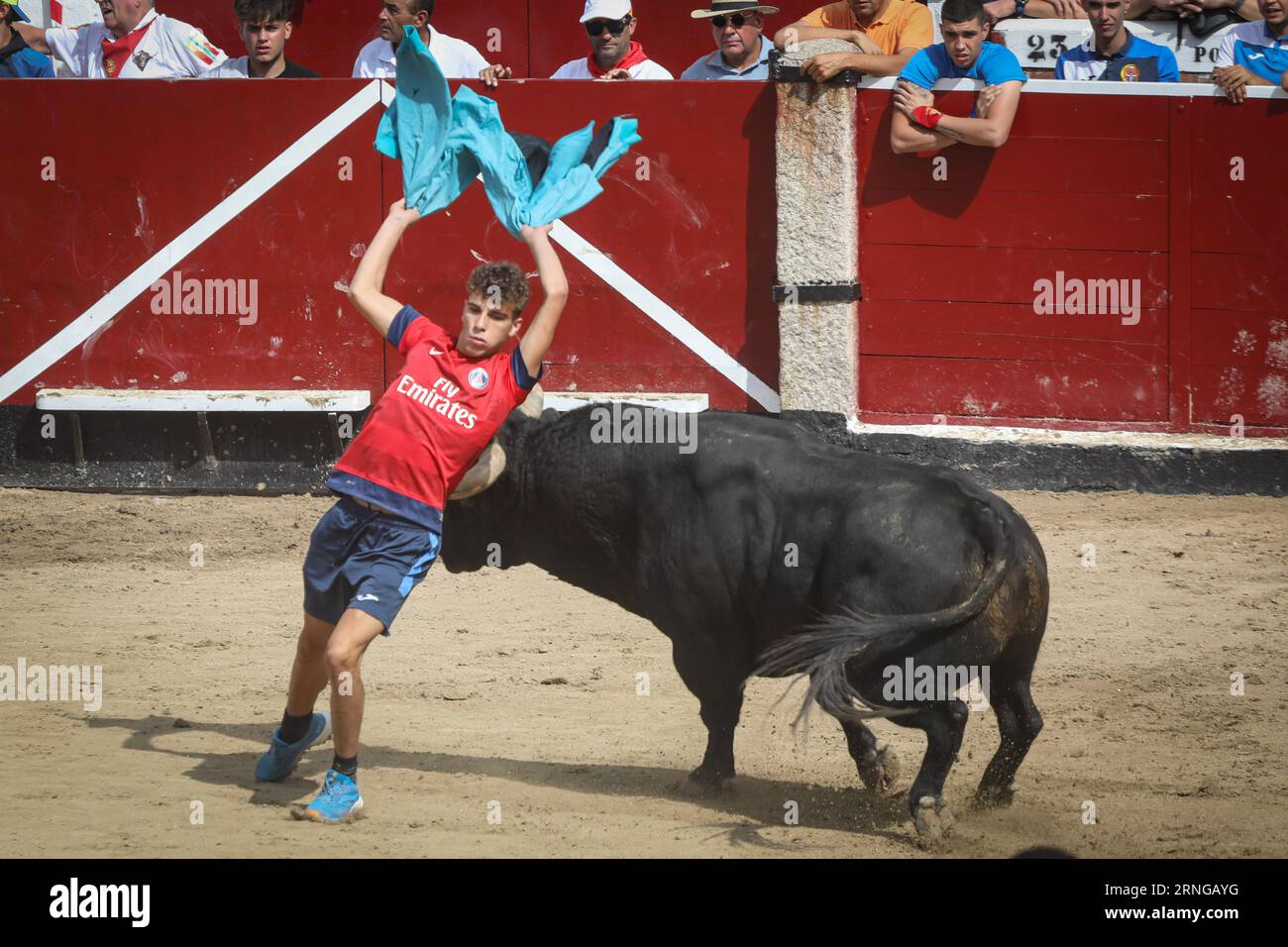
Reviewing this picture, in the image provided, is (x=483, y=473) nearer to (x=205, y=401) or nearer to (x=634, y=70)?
(x=205, y=401)

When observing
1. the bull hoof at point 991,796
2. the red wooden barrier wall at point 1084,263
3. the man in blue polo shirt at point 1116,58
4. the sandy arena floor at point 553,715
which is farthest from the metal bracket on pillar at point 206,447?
the bull hoof at point 991,796

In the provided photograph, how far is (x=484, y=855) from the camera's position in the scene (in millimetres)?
4312

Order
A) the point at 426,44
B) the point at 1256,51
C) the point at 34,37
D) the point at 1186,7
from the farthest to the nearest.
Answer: the point at 34,37
the point at 1186,7
the point at 426,44
the point at 1256,51

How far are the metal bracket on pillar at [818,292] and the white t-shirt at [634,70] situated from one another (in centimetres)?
136

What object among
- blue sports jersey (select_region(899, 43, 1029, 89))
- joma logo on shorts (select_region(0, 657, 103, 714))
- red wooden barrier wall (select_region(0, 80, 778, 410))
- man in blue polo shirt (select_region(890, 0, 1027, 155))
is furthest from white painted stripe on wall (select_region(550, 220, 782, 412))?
joma logo on shorts (select_region(0, 657, 103, 714))

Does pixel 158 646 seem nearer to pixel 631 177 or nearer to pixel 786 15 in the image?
pixel 631 177

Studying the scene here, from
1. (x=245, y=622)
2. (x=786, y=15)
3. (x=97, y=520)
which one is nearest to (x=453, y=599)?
(x=245, y=622)

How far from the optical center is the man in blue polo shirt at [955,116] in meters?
8.20

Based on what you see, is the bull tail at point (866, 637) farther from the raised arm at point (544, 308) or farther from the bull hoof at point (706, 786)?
the raised arm at point (544, 308)

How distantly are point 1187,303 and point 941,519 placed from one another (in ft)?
14.8

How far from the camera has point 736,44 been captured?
885 cm

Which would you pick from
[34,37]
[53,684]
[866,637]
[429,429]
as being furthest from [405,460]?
[34,37]

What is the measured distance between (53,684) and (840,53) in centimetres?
491

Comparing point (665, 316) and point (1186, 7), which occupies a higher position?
point (1186, 7)
